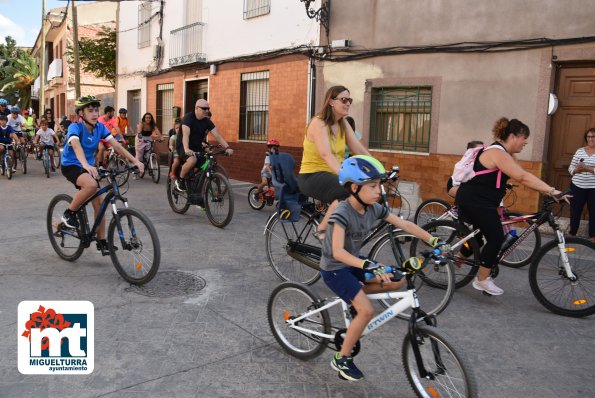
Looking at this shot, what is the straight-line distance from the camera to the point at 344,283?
124 inches

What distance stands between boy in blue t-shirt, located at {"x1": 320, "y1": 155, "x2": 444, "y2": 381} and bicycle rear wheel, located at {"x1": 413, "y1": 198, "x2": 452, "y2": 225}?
14.4 feet

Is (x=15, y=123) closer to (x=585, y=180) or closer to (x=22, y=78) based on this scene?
(x=585, y=180)

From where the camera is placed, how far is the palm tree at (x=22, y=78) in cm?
4647

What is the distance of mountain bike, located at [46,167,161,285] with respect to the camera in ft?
16.3

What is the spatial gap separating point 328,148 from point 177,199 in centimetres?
507

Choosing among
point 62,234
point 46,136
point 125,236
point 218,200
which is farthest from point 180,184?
point 46,136

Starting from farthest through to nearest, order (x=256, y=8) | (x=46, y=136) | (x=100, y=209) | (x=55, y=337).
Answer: (x=46, y=136) → (x=256, y=8) → (x=100, y=209) → (x=55, y=337)

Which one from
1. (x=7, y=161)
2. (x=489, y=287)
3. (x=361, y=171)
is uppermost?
(x=361, y=171)

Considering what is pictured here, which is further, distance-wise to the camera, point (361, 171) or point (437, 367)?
point (361, 171)

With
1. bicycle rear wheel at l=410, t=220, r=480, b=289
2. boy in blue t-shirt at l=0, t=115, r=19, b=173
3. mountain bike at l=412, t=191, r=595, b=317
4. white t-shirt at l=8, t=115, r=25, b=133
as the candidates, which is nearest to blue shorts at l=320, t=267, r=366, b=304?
bicycle rear wheel at l=410, t=220, r=480, b=289

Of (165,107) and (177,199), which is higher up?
(165,107)

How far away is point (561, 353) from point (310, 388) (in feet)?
6.68

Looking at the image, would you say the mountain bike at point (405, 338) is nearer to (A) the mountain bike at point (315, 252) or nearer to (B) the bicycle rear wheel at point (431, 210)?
(A) the mountain bike at point (315, 252)

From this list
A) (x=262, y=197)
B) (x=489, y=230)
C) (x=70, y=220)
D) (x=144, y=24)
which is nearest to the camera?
(x=489, y=230)
